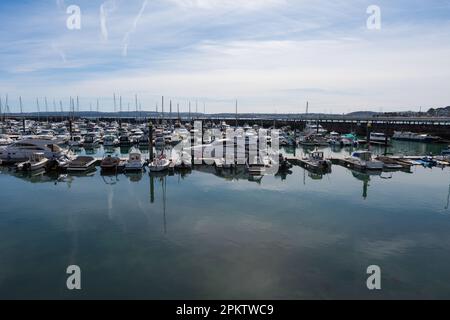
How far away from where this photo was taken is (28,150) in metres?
41.7

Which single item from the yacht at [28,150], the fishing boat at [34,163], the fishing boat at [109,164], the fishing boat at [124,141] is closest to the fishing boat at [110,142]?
the fishing boat at [124,141]

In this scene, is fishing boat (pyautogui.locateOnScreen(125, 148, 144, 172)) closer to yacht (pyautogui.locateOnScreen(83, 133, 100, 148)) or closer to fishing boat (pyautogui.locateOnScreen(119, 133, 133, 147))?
yacht (pyautogui.locateOnScreen(83, 133, 100, 148))

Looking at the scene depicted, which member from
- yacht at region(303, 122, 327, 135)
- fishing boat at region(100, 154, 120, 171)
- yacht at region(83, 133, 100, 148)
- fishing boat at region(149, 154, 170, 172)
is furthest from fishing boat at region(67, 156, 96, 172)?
yacht at region(303, 122, 327, 135)

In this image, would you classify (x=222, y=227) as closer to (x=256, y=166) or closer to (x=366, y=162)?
(x=256, y=166)

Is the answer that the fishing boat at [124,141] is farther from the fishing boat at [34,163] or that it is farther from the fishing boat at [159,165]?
the fishing boat at [159,165]

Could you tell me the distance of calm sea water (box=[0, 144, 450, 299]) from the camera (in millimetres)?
13703

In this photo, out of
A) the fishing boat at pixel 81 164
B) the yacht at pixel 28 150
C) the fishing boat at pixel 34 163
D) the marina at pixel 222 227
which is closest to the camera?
the marina at pixel 222 227

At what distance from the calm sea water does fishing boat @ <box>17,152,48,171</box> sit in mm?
5328

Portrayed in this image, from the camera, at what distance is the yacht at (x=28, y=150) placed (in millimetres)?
41250

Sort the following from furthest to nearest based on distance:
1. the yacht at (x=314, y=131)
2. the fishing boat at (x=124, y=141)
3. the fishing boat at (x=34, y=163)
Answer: the yacht at (x=314, y=131), the fishing boat at (x=124, y=141), the fishing boat at (x=34, y=163)

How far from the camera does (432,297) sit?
42.8 ft

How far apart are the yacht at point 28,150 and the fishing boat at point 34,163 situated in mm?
1801

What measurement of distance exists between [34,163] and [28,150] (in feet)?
19.5
